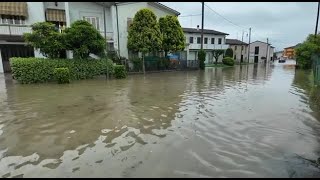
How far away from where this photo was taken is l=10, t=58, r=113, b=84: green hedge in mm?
15367

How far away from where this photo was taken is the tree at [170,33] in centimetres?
2653

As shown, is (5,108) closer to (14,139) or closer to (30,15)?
(14,139)

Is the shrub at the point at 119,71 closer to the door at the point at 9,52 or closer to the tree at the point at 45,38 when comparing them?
the tree at the point at 45,38

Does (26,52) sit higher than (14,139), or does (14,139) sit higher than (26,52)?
(26,52)

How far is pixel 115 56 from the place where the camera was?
80.7 feet

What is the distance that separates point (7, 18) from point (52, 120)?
18273mm

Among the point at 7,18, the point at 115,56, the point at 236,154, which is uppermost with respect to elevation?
the point at 7,18

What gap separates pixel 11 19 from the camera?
21.1 meters

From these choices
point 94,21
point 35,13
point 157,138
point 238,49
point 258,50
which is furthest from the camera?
point 258,50

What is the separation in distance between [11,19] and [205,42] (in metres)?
32.9

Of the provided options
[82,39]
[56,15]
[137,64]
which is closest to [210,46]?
[137,64]

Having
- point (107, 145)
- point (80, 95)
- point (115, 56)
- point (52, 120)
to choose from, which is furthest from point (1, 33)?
point (107, 145)

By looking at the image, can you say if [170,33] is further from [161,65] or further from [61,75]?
[61,75]

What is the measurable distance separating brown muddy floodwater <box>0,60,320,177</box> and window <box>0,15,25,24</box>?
14417 mm
